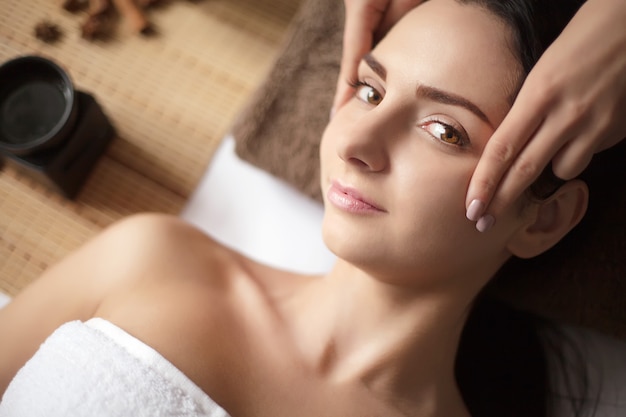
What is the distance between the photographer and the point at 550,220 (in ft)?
2.75

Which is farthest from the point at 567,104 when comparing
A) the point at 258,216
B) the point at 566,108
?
the point at 258,216

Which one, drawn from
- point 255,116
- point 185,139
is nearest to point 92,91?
point 185,139

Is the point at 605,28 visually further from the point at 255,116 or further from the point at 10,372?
the point at 10,372

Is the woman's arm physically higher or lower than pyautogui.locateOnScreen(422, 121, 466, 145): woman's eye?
lower

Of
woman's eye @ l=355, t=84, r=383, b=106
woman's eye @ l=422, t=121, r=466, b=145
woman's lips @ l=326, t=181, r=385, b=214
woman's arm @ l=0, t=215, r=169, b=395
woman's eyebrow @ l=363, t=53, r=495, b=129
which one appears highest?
woman's eyebrow @ l=363, t=53, r=495, b=129

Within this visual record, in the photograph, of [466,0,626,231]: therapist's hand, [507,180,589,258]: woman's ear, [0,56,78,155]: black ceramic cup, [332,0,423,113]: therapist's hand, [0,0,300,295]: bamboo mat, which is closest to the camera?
[466,0,626,231]: therapist's hand

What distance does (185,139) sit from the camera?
1.22m

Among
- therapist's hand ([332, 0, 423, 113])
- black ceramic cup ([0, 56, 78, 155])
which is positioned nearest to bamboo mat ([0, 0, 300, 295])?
black ceramic cup ([0, 56, 78, 155])

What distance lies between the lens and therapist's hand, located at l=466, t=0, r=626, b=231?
675mm

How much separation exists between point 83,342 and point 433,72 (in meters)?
0.59

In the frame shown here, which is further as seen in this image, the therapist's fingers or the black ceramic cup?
the black ceramic cup

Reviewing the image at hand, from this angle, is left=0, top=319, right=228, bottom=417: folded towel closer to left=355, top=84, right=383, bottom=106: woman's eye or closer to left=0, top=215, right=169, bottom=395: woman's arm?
left=0, top=215, right=169, bottom=395: woman's arm

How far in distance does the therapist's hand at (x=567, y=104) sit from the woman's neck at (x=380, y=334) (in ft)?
0.81

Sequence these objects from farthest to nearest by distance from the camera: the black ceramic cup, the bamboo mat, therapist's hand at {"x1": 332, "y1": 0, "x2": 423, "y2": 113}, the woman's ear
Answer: the bamboo mat
the black ceramic cup
therapist's hand at {"x1": 332, "y1": 0, "x2": 423, "y2": 113}
the woman's ear
